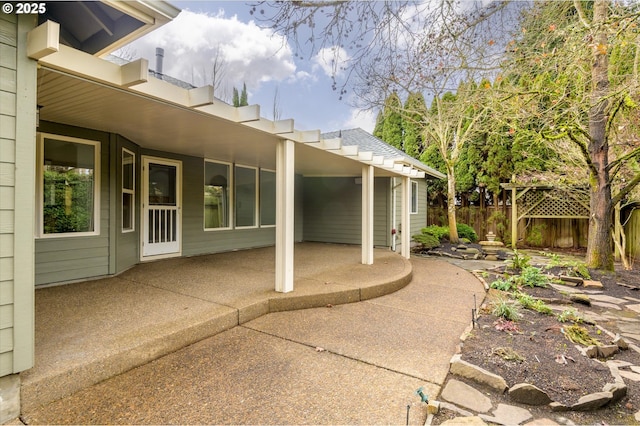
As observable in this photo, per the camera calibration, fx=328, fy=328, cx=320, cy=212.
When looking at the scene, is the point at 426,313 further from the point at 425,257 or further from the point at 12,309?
the point at 425,257

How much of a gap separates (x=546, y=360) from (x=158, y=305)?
383cm

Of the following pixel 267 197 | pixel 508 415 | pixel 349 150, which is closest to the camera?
pixel 508 415

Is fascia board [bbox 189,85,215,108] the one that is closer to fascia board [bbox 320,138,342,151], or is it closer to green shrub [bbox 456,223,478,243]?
fascia board [bbox 320,138,342,151]

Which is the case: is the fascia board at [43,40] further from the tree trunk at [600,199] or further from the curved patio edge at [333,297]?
the tree trunk at [600,199]

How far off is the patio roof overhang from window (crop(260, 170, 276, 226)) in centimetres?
231

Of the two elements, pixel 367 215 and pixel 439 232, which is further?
pixel 439 232

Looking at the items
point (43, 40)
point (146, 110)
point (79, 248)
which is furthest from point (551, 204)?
point (43, 40)

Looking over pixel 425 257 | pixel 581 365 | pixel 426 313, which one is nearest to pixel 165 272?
pixel 426 313

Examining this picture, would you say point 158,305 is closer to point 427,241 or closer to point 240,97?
point 427,241

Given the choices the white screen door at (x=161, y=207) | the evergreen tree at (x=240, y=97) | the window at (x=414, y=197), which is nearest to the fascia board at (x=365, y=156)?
the white screen door at (x=161, y=207)

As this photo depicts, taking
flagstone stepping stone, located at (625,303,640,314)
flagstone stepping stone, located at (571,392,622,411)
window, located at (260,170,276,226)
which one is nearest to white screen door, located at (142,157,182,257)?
window, located at (260,170,276,226)

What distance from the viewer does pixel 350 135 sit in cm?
1159

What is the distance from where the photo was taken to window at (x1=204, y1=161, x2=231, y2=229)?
7.36 meters

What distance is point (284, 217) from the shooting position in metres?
4.39
